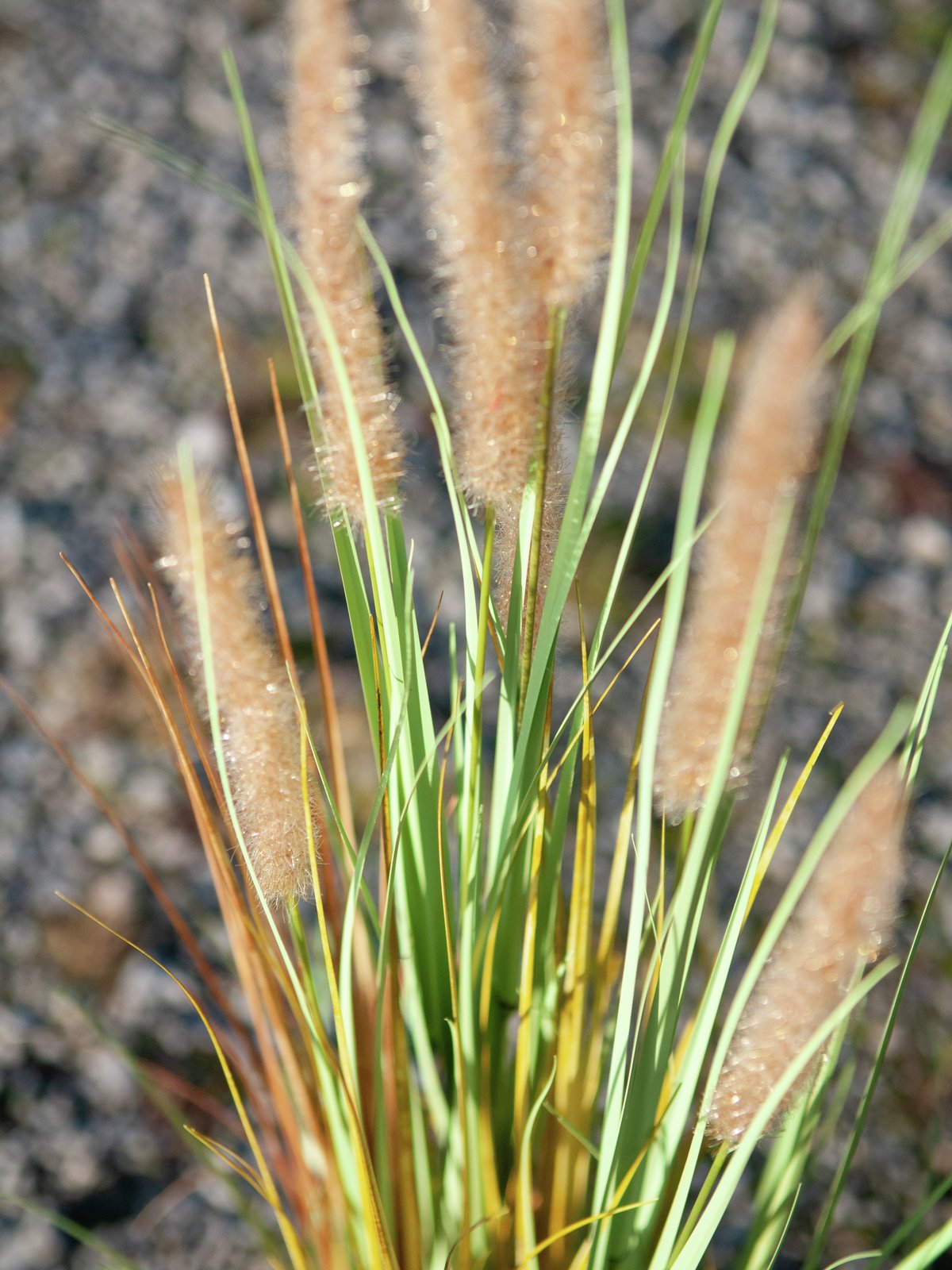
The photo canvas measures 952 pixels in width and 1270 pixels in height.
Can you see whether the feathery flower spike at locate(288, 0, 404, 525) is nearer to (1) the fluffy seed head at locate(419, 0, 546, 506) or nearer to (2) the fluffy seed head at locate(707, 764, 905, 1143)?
(1) the fluffy seed head at locate(419, 0, 546, 506)

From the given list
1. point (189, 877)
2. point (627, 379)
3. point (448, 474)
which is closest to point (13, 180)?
point (627, 379)

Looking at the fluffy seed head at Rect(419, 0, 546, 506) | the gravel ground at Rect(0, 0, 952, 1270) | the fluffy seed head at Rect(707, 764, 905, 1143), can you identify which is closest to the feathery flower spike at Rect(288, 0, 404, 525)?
the fluffy seed head at Rect(419, 0, 546, 506)

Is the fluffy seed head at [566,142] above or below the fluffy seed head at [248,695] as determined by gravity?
above

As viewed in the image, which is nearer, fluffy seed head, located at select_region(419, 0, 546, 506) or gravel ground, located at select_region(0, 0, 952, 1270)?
fluffy seed head, located at select_region(419, 0, 546, 506)

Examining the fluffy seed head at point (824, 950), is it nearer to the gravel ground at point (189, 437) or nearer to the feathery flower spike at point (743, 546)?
the feathery flower spike at point (743, 546)

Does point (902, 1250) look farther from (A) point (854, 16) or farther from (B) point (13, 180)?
(A) point (854, 16)

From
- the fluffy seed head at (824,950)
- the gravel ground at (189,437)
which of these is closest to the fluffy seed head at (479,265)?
the fluffy seed head at (824,950)
